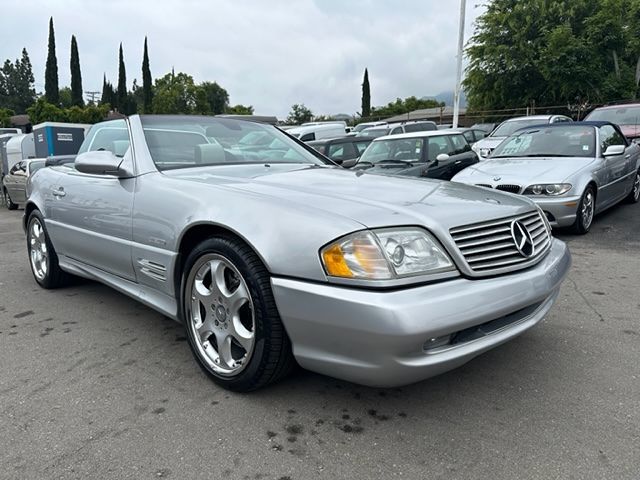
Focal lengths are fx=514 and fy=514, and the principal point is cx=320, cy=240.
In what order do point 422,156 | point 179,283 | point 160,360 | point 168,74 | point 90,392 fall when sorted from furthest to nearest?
point 168,74, point 422,156, point 160,360, point 179,283, point 90,392

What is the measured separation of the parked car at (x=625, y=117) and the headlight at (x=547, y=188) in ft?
19.0

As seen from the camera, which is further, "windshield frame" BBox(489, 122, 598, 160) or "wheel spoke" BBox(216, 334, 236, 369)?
"windshield frame" BBox(489, 122, 598, 160)

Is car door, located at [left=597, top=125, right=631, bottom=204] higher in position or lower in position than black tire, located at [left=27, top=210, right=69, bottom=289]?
higher

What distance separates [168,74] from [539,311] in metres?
58.3

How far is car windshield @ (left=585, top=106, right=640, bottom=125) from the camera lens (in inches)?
422

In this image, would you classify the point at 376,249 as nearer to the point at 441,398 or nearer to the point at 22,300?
the point at 441,398

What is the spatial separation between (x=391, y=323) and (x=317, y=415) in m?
0.71

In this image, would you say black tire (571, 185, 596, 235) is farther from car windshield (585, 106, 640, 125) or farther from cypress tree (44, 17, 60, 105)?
cypress tree (44, 17, 60, 105)

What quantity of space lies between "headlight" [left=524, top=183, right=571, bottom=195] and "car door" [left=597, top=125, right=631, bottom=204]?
35.7 inches

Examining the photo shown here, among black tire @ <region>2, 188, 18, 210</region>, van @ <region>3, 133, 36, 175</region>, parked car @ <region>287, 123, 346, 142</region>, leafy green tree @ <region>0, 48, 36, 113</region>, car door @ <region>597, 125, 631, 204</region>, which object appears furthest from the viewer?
leafy green tree @ <region>0, 48, 36, 113</region>

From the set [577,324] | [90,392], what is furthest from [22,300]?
[577,324]

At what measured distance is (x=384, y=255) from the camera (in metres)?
2.02

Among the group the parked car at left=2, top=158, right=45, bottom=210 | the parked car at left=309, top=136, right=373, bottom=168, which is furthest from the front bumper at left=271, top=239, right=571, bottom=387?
the parked car at left=2, top=158, right=45, bottom=210

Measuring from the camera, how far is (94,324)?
140 inches
